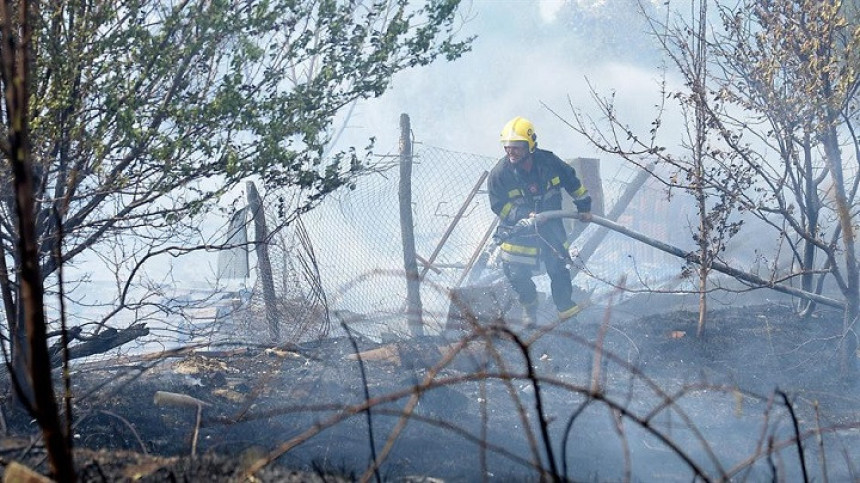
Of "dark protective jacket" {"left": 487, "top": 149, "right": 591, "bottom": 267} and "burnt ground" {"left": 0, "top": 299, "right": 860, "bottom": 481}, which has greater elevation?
"dark protective jacket" {"left": 487, "top": 149, "right": 591, "bottom": 267}

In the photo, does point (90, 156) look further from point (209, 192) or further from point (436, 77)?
point (436, 77)

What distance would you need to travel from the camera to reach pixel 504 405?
19.7 feet

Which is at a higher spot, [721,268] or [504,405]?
[721,268]

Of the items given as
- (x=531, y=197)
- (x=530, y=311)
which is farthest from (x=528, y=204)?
(x=530, y=311)

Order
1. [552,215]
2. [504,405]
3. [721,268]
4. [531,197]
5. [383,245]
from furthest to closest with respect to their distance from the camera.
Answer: [383,245] → [531,197] → [552,215] → [721,268] → [504,405]

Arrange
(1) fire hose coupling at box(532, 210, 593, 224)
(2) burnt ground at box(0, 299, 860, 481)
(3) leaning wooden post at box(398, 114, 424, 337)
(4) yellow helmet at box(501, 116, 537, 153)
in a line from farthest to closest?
(4) yellow helmet at box(501, 116, 537, 153), (3) leaning wooden post at box(398, 114, 424, 337), (1) fire hose coupling at box(532, 210, 593, 224), (2) burnt ground at box(0, 299, 860, 481)

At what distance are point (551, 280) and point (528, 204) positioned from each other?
2.58 ft

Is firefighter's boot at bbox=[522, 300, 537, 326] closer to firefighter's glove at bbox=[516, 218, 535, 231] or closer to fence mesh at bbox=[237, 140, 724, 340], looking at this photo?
fence mesh at bbox=[237, 140, 724, 340]

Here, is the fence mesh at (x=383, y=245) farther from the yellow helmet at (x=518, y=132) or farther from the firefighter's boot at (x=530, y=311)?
the yellow helmet at (x=518, y=132)

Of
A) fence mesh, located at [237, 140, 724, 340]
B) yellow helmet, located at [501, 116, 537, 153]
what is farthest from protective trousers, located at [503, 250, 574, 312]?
yellow helmet, located at [501, 116, 537, 153]

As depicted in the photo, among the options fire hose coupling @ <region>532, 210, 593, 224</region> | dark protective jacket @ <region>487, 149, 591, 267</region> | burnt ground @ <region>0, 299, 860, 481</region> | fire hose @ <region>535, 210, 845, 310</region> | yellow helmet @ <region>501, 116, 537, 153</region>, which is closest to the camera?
burnt ground @ <region>0, 299, 860, 481</region>

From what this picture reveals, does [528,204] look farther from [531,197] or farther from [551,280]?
[551,280]

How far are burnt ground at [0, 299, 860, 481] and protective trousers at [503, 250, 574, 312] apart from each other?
0.44 m

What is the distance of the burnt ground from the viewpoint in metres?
4.39
